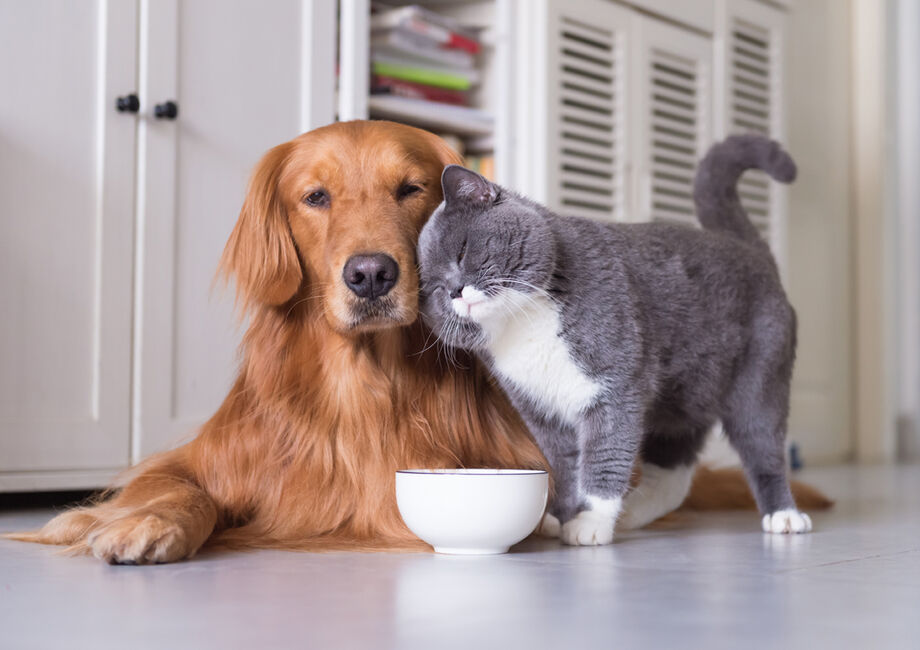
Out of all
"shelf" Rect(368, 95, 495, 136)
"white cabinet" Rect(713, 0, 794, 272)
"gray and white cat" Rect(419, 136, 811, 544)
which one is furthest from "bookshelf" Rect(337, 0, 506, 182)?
"gray and white cat" Rect(419, 136, 811, 544)

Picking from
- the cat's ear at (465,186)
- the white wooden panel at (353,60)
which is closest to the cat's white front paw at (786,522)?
the cat's ear at (465,186)

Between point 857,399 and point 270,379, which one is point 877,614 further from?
point 857,399

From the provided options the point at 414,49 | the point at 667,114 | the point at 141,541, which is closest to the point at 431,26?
the point at 414,49

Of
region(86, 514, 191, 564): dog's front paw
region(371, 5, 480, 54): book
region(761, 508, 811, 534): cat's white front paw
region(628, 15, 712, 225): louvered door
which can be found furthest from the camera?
region(628, 15, 712, 225): louvered door

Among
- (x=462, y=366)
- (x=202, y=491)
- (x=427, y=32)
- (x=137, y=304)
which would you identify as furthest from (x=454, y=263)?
(x=427, y=32)

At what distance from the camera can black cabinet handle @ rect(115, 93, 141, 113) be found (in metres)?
2.43

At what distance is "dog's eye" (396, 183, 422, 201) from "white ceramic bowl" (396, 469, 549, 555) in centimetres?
44

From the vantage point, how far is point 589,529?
153 cm

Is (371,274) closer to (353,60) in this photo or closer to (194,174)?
(194,174)

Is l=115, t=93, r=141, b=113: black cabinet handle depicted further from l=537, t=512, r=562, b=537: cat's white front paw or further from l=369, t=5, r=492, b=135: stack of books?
l=537, t=512, r=562, b=537: cat's white front paw

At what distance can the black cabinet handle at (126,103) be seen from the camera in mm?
2434

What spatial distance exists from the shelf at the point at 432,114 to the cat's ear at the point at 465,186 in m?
1.51

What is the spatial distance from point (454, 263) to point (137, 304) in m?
1.27

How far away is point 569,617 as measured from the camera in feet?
3.45
